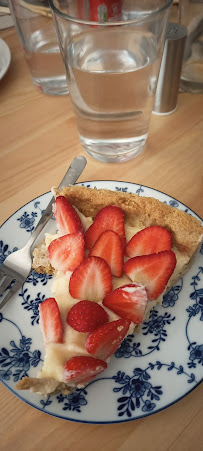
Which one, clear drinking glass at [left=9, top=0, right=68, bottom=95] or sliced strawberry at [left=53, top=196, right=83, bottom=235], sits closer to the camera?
sliced strawberry at [left=53, top=196, right=83, bottom=235]

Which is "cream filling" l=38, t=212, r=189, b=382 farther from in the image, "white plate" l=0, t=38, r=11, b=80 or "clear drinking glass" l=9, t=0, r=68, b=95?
"white plate" l=0, t=38, r=11, b=80

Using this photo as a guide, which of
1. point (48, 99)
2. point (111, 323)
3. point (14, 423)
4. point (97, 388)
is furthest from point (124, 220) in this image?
point (48, 99)

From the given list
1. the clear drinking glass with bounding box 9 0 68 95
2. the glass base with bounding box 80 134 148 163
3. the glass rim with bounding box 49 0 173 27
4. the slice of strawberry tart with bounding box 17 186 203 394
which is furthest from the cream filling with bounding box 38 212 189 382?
the clear drinking glass with bounding box 9 0 68 95

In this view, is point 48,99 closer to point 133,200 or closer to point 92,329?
point 133,200

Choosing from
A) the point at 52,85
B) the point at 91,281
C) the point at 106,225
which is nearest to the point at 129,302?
the point at 91,281

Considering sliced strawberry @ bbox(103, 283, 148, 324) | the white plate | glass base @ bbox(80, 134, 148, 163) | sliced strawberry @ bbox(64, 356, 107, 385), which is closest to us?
sliced strawberry @ bbox(64, 356, 107, 385)

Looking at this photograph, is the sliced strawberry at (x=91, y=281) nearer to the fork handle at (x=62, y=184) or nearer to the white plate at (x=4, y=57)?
the fork handle at (x=62, y=184)
